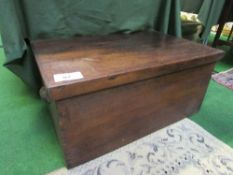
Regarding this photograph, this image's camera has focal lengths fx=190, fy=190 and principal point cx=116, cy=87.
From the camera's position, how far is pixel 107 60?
0.72m

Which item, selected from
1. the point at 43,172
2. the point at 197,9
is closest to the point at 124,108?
the point at 43,172

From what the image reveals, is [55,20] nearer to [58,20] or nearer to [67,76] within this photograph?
[58,20]

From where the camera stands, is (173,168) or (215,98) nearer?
(173,168)

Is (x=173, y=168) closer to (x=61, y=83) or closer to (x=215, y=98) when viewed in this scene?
(x=61, y=83)

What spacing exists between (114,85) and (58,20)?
1.71ft

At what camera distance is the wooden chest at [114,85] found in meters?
0.61

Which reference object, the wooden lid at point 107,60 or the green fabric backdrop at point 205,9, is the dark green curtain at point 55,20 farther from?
the green fabric backdrop at point 205,9

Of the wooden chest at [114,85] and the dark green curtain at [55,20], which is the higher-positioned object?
the dark green curtain at [55,20]

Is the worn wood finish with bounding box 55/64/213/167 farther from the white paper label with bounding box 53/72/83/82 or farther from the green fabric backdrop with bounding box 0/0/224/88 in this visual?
the green fabric backdrop with bounding box 0/0/224/88

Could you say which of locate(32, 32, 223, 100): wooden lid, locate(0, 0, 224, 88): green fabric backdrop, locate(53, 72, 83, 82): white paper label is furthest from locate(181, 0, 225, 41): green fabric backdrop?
locate(53, 72, 83, 82): white paper label

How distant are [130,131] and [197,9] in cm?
120

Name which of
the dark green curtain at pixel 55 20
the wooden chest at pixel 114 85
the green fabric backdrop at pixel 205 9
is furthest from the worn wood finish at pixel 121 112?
the green fabric backdrop at pixel 205 9

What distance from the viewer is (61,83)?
55cm

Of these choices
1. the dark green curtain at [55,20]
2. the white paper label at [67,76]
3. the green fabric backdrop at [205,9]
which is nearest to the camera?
the white paper label at [67,76]
